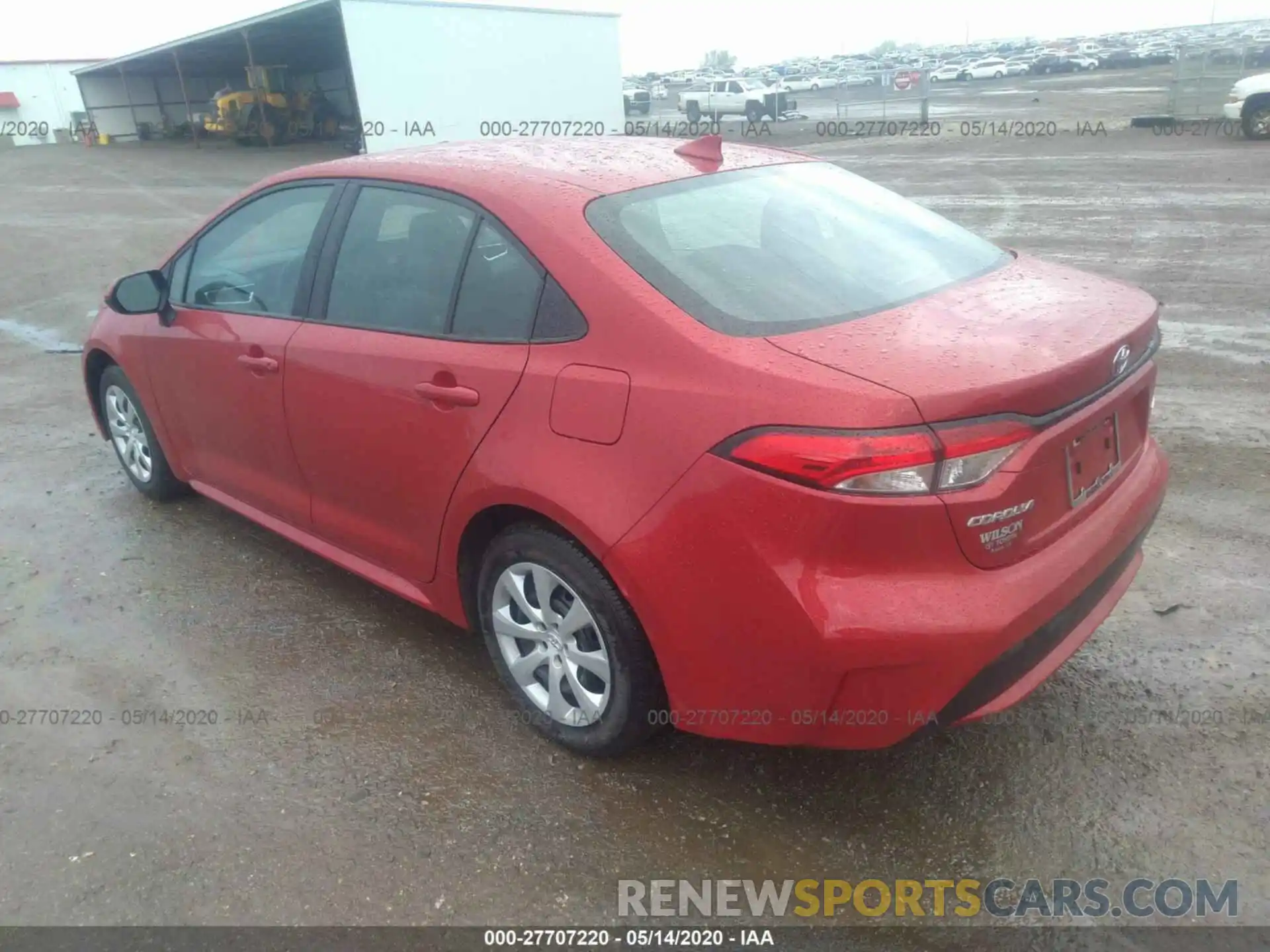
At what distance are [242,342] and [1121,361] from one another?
293 cm

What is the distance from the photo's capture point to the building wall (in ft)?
141

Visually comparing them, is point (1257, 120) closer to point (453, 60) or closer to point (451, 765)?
point (453, 60)

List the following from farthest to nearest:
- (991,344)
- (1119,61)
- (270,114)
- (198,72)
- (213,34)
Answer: (1119,61) < (198,72) < (270,114) < (213,34) < (991,344)

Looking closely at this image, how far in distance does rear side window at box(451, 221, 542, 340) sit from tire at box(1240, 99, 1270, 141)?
65.5 feet

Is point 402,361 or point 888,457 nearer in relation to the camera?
point 888,457

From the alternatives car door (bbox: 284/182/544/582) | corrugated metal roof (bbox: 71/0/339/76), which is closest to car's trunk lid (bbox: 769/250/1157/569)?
car door (bbox: 284/182/544/582)

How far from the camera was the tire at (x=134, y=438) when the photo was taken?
454cm

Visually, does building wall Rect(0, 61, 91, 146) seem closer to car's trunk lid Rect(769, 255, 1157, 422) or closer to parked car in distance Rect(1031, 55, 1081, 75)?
car's trunk lid Rect(769, 255, 1157, 422)

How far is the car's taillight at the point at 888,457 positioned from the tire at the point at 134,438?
11.2 ft

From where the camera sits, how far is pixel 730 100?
117 ft

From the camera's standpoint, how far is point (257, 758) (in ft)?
9.68

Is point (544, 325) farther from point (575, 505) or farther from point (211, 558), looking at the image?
point (211, 558)

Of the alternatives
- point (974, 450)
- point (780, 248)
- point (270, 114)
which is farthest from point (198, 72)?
point (974, 450)

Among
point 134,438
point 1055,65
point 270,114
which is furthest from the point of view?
point 1055,65
